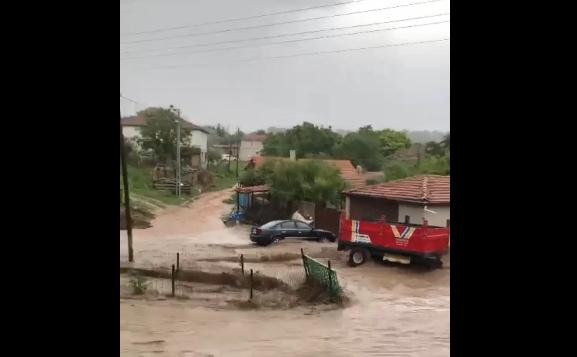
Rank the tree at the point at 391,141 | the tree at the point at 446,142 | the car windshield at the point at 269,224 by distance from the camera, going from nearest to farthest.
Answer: the tree at the point at 446,142, the tree at the point at 391,141, the car windshield at the point at 269,224

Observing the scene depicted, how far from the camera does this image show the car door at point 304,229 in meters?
2.26

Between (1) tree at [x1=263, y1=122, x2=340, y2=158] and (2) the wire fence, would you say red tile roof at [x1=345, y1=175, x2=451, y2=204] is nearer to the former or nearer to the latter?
(1) tree at [x1=263, y1=122, x2=340, y2=158]

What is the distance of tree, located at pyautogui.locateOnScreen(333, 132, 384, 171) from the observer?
2195 millimetres

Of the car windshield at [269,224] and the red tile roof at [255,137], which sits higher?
the red tile roof at [255,137]

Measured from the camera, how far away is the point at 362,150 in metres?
2.20

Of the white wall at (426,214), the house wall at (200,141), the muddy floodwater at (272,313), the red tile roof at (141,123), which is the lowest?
the muddy floodwater at (272,313)

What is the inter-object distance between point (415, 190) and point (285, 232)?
0.54 metres

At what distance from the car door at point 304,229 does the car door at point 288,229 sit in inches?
0.6

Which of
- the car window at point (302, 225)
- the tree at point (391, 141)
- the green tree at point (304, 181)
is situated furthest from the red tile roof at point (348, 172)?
the car window at point (302, 225)

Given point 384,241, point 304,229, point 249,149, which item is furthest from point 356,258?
point 249,149

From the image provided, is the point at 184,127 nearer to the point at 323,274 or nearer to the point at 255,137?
the point at 255,137

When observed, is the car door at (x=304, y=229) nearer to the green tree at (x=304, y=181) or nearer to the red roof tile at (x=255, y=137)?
the green tree at (x=304, y=181)

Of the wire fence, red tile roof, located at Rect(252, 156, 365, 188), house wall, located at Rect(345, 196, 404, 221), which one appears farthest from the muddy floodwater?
red tile roof, located at Rect(252, 156, 365, 188)
